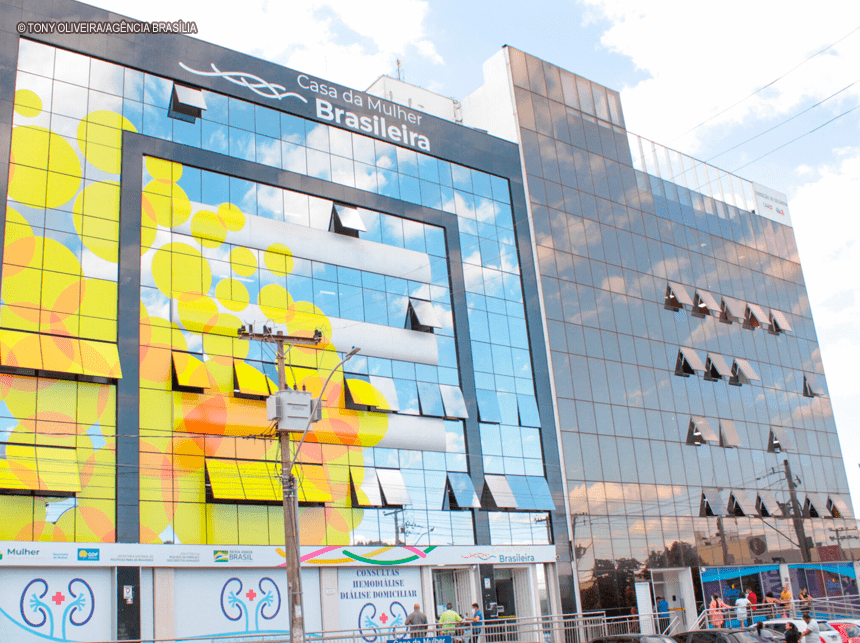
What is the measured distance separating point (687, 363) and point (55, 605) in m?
35.5

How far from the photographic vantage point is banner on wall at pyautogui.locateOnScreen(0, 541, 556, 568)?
81.9ft

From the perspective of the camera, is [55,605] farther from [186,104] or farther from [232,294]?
[186,104]

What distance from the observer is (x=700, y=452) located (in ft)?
152

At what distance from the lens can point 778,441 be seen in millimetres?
51219

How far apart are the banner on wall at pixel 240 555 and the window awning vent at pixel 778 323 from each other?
1067 inches

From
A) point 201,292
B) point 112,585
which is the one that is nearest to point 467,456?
point 201,292

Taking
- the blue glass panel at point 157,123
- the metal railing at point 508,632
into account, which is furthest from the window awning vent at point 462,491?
the blue glass panel at point 157,123

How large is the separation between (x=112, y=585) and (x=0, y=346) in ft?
27.4

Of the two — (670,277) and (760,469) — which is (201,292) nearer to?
(670,277)

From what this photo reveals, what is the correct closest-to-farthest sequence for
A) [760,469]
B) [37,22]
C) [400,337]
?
1. [37,22]
2. [400,337]
3. [760,469]

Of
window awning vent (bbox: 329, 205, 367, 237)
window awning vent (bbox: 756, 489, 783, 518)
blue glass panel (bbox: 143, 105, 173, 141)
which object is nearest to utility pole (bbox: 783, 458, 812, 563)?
window awning vent (bbox: 756, 489, 783, 518)

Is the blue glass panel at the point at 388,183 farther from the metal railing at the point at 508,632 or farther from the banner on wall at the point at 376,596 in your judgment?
the metal railing at the point at 508,632

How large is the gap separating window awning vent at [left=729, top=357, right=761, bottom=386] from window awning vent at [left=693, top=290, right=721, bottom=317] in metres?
3.40

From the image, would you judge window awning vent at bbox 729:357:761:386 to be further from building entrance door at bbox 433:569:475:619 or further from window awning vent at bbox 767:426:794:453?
building entrance door at bbox 433:569:475:619
